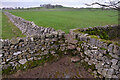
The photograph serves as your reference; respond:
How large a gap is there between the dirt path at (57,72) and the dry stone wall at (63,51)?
0.40 metres

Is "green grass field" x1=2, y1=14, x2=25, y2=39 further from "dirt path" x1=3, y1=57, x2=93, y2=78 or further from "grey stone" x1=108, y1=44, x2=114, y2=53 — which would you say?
"grey stone" x1=108, y1=44, x2=114, y2=53

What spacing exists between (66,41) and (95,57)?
2499 mm

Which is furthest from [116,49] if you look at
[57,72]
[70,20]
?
[70,20]

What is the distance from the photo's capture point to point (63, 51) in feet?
23.2

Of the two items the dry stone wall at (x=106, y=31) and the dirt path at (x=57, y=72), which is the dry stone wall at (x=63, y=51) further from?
the dry stone wall at (x=106, y=31)

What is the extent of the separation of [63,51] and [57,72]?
184 cm

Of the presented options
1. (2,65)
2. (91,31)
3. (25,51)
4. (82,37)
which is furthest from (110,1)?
(2,65)

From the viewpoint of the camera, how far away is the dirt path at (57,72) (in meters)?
5.38

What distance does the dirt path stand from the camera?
5.38 metres

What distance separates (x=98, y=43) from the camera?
5531 millimetres

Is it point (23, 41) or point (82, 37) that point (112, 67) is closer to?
point (82, 37)

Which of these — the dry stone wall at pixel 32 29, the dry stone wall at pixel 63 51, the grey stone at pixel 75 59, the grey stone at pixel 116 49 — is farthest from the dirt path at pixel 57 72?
the dry stone wall at pixel 32 29

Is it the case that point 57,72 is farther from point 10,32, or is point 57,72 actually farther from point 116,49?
point 10,32

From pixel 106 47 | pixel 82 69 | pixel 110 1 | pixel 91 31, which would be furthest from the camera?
pixel 91 31
